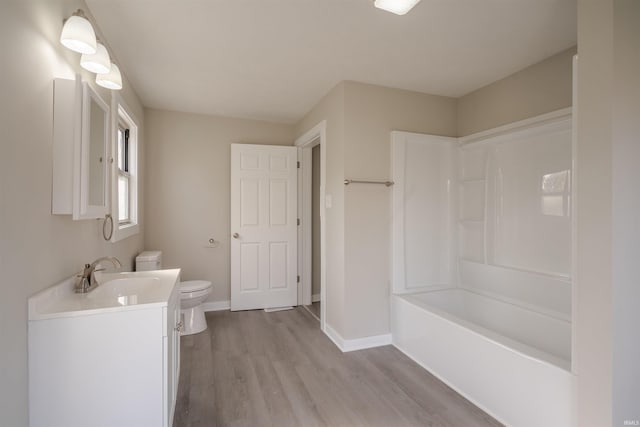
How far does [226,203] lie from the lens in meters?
3.70

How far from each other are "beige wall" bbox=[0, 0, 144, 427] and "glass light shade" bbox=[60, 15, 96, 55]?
9 cm

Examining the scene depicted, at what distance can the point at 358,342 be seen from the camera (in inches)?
104

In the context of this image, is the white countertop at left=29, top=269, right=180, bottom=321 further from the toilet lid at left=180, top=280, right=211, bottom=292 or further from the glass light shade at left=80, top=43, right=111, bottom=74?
the toilet lid at left=180, top=280, right=211, bottom=292

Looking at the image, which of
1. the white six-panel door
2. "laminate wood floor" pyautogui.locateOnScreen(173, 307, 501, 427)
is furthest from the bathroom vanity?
the white six-panel door

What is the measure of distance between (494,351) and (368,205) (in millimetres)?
1393

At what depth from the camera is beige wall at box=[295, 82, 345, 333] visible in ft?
8.73

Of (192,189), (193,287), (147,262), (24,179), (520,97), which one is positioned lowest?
(193,287)

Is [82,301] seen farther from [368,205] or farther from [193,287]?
[368,205]

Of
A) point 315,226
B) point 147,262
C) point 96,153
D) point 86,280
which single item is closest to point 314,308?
point 315,226

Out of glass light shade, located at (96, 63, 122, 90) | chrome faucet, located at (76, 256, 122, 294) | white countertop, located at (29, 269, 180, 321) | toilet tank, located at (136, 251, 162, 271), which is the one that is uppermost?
glass light shade, located at (96, 63, 122, 90)

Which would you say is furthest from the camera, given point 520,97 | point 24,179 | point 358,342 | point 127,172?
point 127,172

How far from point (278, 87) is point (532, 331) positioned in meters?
2.90

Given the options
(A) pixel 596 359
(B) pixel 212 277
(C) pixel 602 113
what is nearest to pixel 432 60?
(C) pixel 602 113

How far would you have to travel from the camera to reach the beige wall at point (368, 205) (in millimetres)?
2625
